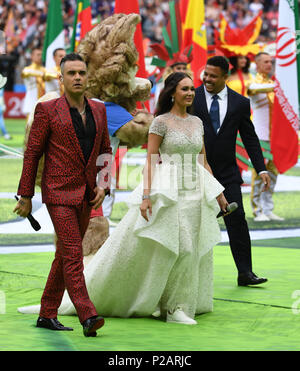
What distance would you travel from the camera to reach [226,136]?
7.46 metres

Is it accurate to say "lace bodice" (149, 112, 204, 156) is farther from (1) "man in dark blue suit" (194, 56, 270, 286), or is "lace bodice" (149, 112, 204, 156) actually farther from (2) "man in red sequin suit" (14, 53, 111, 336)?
(1) "man in dark blue suit" (194, 56, 270, 286)

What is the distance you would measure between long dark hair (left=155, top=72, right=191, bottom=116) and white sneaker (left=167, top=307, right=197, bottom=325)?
1.35 m

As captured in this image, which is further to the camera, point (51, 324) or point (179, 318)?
point (179, 318)

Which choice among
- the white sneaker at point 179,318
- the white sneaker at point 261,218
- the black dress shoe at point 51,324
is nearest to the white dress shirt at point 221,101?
the white sneaker at point 179,318

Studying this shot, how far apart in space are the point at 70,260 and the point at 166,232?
30.6 inches

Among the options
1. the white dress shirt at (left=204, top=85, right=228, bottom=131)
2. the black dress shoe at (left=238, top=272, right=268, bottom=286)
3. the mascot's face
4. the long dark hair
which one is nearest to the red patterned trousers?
the long dark hair

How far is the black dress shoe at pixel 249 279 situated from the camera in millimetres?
7496

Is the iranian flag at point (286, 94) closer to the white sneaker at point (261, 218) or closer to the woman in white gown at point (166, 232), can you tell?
the white sneaker at point (261, 218)

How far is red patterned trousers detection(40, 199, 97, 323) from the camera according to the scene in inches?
219

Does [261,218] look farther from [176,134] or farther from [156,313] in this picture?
[176,134]

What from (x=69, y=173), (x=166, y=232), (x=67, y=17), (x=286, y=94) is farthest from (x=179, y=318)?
(x=67, y=17)

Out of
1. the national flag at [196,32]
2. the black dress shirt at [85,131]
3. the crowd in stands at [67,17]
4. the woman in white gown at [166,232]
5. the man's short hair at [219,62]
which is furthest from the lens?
the crowd in stands at [67,17]

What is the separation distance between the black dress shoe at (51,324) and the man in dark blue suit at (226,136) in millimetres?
2130

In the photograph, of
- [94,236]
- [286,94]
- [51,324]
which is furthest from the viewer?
[286,94]
